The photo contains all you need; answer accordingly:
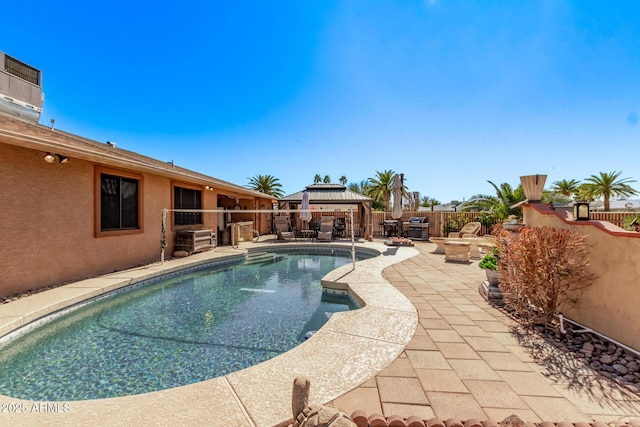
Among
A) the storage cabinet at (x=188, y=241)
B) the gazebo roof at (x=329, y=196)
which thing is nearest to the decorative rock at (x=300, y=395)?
the storage cabinet at (x=188, y=241)

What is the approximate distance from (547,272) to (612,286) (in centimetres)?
64

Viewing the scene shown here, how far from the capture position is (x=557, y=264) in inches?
144

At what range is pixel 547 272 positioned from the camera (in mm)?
3721

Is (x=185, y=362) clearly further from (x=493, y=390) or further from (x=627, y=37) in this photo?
(x=627, y=37)

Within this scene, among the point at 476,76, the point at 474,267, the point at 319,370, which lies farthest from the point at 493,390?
the point at 476,76

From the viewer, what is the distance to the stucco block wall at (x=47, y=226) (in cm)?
533

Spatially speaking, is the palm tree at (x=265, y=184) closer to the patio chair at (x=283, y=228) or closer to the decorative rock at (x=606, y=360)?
the patio chair at (x=283, y=228)

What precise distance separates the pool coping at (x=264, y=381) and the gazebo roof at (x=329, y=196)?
454 inches

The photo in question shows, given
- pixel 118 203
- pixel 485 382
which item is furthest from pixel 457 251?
pixel 118 203

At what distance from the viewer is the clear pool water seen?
3.14 metres

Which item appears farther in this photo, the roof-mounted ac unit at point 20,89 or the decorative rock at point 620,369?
the roof-mounted ac unit at point 20,89

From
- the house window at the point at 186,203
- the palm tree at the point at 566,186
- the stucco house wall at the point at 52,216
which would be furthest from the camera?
the palm tree at the point at 566,186

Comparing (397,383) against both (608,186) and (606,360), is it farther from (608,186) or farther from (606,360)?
(608,186)

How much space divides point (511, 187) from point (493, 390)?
15810mm
